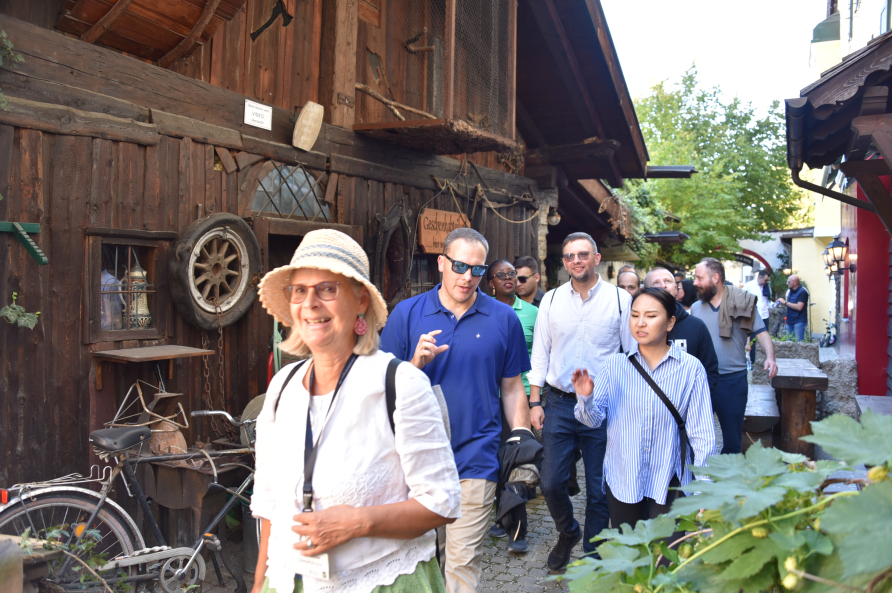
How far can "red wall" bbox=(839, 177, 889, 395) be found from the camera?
9.78 m

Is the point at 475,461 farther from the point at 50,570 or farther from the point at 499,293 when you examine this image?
the point at 499,293

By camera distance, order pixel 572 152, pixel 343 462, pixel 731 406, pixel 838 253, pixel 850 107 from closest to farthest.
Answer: pixel 343 462, pixel 850 107, pixel 731 406, pixel 572 152, pixel 838 253

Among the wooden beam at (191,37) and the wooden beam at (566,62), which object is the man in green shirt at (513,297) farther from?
the wooden beam at (566,62)

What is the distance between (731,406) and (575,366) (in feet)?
5.70

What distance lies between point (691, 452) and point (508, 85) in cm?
560

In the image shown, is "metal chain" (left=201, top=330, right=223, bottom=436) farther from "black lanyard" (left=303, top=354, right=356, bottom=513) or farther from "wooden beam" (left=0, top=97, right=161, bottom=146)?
"black lanyard" (left=303, top=354, right=356, bottom=513)

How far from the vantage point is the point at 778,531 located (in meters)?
0.97

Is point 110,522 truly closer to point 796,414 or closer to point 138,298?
point 138,298

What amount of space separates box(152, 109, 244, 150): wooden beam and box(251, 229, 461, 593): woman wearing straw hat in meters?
3.30

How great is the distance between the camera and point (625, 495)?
3.45m

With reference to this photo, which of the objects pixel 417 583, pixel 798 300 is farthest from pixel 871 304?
pixel 417 583

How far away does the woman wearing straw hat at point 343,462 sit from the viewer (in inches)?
68.8

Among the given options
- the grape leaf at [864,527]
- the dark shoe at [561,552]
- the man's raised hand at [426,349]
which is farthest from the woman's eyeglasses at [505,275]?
the grape leaf at [864,527]

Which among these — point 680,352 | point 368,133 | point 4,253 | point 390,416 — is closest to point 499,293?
point 368,133
